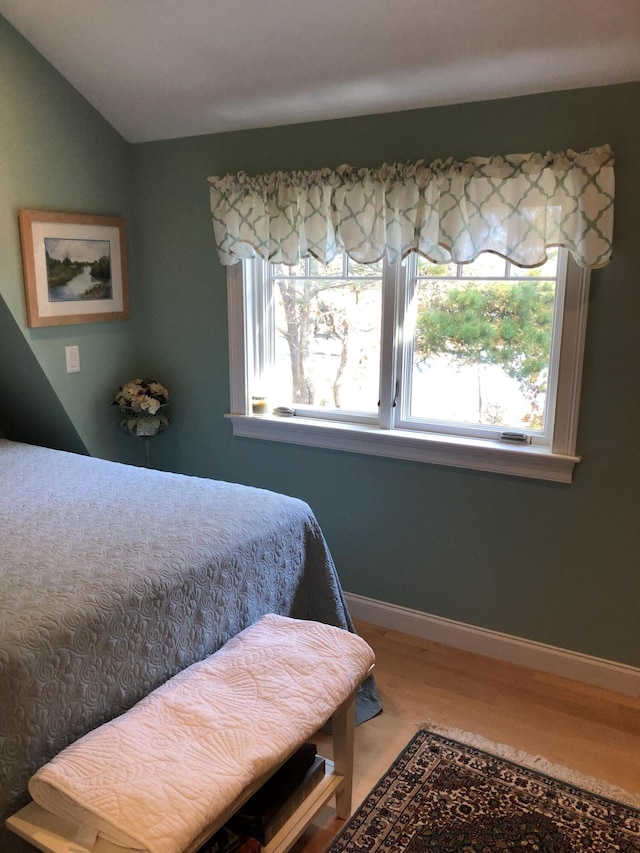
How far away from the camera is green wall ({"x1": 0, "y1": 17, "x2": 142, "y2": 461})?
8.77ft

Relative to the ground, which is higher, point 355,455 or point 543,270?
point 543,270

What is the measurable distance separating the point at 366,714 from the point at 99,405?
1.80 meters

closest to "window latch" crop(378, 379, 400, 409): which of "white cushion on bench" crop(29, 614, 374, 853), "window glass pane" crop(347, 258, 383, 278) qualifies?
"window glass pane" crop(347, 258, 383, 278)

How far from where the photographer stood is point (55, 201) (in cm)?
286

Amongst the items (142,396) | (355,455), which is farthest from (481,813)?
(142,396)

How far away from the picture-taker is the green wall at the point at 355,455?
7.73 ft

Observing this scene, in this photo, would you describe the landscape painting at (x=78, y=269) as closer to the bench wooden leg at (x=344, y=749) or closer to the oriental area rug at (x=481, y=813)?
the bench wooden leg at (x=344, y=749)

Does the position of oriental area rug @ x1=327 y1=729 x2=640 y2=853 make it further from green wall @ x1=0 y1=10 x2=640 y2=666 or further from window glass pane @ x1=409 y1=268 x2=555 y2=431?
window glass pane @ x1=409 y1=268 x2=555 y2=431

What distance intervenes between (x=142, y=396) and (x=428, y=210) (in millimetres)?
1521

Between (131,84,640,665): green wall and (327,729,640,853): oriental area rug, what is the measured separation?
0.66 m

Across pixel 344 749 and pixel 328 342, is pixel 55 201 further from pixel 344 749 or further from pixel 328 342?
pixel 344 749

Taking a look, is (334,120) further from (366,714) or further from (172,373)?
(366,714)

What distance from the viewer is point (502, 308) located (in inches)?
102

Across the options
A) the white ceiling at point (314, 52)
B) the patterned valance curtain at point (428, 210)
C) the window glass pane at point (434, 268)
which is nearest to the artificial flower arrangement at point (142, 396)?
the patterned valance curtain at point (428, 210)
